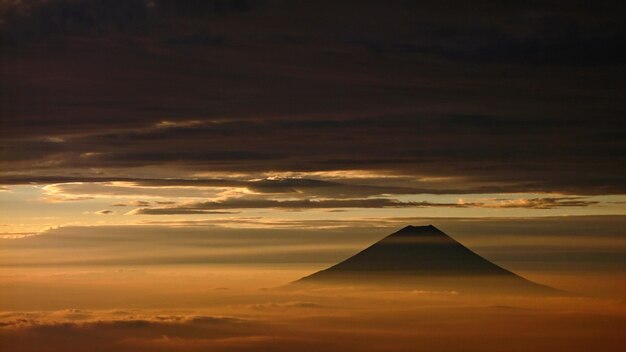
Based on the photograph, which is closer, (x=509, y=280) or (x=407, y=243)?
(x=509, y=280)

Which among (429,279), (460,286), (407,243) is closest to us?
(460,286)

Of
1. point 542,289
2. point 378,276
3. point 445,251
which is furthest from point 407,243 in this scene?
point 542,289

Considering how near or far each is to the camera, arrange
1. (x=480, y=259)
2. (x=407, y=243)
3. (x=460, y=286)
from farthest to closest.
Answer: (x=407, y=243) < (x=480, y=259) < (x=460, y=286)

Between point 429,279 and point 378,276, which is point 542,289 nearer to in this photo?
point 429,279

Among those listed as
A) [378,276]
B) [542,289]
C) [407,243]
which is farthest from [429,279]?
[407,243]

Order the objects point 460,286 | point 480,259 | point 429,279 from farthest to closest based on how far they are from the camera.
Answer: point 480,259 → point 429,279 → point 460,286

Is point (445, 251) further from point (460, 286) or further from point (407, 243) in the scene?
point (460, 286)

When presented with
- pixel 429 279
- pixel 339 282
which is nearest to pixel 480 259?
pixel 429 279

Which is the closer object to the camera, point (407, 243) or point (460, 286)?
point (460, 286)
